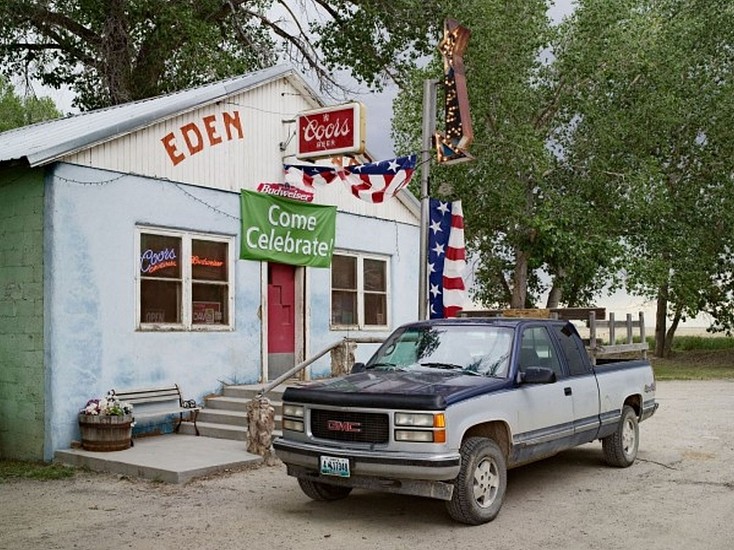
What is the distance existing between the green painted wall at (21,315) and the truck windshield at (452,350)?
5001 mm

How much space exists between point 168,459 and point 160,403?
215 cm

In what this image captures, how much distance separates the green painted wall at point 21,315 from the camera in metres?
11.1

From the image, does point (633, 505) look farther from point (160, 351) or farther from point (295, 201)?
point (295, 201)

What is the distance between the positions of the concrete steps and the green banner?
7.57ft

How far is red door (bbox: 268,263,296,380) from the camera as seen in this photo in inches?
575

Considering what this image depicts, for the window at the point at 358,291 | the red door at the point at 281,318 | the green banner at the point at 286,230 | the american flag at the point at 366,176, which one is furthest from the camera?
the window at the point at 358,291

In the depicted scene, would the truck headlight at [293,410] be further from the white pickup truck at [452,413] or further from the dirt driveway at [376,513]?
the dirt driveway at [376,513]

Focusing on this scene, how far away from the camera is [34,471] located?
10.4 metres

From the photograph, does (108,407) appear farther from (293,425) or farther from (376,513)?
(376,513)

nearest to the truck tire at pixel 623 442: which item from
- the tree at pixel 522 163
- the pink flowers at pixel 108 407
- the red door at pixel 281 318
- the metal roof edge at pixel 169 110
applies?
the pink flowers at pixel 108 407

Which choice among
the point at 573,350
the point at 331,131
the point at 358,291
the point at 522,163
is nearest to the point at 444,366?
the point at 573,350

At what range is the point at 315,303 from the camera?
1530 cm

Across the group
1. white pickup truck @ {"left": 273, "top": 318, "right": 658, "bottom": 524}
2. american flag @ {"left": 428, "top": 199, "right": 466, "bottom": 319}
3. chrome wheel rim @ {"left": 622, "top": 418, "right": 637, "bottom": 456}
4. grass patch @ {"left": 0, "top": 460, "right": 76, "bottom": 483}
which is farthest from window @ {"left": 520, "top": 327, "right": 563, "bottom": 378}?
grass patch @ {"left": 0, "top": 460, "right": 76, "bottom": 483}

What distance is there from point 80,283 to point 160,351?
171cm
